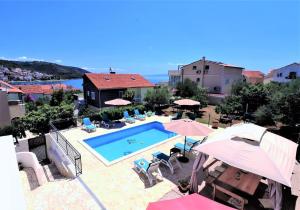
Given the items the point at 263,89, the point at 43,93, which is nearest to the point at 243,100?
the point at 263,89

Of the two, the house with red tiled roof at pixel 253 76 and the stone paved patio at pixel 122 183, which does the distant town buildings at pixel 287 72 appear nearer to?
the house with red tiled roof at pixel 253 76

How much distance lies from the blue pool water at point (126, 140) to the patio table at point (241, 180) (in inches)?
282

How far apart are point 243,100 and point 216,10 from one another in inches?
414

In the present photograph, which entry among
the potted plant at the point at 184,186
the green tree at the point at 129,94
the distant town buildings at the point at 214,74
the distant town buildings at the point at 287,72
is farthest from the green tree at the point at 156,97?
the distant town buildings at the point at 287,72

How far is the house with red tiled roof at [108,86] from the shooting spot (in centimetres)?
2589

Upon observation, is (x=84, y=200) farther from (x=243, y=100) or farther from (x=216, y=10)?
(x=243, y=100)

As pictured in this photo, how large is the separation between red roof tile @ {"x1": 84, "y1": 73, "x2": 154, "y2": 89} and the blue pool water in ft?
37.9

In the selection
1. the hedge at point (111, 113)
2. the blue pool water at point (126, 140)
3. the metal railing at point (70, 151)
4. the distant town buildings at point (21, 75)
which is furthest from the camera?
the distant town buildings at point (21, 75)

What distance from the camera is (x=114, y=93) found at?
27.1 meters

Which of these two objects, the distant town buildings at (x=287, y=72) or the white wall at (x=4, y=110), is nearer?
the white wall at (x=4, y=110)

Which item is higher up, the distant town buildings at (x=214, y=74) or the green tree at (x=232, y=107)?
Result: the distant town buildings at (x=214, y=74)

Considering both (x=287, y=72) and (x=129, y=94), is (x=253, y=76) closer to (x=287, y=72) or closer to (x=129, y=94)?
(x=287, y=72)

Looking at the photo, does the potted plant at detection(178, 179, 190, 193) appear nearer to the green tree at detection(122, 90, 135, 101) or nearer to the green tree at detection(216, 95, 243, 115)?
the green tree at detection(216, 95, 243, 115)

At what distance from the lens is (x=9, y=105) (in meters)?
17.9
